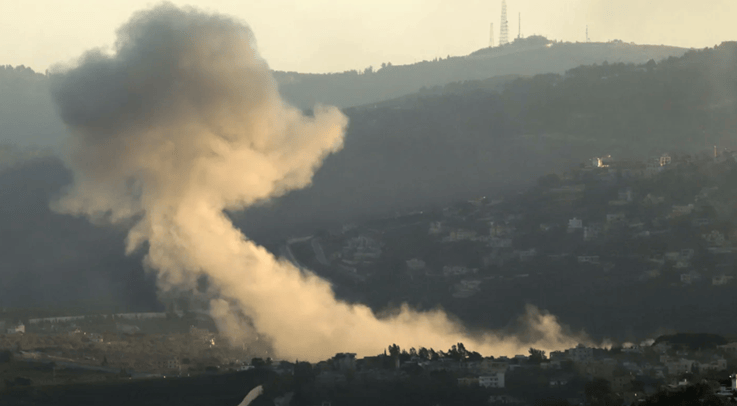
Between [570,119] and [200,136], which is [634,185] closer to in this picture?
[570,119]

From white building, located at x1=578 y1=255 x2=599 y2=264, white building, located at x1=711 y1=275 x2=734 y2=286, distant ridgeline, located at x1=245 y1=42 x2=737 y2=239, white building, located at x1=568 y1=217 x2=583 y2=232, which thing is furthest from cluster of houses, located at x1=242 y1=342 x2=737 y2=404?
distant ridgeline, located at x1=245 y1=42 x2=737 y2=239

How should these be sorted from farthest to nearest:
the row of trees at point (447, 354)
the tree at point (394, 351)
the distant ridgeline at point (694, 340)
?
the tree at point (394, 351), the distant ridgeline at point (694, 340), the row of trees at point (447, 354)

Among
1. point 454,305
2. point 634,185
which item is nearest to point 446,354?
point 454,305

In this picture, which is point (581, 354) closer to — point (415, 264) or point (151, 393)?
point (151, 393)

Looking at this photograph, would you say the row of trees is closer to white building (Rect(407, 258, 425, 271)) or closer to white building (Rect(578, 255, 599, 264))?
white building (Rect(578, 255, 599, 264))

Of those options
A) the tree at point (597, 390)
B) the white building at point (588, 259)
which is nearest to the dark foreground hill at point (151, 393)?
the tree at point (597, 390)

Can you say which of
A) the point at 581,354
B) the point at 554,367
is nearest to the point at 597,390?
the point at 554,367

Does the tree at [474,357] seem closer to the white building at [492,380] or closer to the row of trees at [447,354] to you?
the row of trees at [447,354]

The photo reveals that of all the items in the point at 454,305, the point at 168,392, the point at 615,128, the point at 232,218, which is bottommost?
the point at 168,392

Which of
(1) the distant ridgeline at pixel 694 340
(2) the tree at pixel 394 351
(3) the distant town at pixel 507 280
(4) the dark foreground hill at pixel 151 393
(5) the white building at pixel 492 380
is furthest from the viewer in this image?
(2) the tree at pixel 394 351
